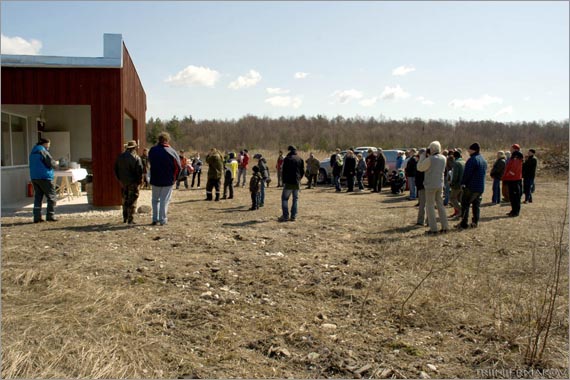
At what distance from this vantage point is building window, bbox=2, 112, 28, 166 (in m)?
13.2

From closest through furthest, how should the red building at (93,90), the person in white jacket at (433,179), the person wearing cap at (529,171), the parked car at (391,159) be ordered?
the person in white jacket at (433,179)
the red building at (93,90)
the person wearing cap at (529,171)
the parked car at (391,159)

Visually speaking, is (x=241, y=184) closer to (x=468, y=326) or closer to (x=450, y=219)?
(x=450, y=219)

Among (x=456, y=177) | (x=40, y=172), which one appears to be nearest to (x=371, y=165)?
(x=456, y=177)

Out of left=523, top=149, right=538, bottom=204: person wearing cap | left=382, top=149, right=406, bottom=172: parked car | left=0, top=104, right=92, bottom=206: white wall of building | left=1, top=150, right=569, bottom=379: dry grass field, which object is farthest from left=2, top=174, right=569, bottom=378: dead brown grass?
left=382, top=149, right=406, bottom=172: parked car

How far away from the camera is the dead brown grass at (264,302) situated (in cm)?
409

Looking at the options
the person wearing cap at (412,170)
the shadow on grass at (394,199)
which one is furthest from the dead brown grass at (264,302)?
the shadow on grass at (394,199)

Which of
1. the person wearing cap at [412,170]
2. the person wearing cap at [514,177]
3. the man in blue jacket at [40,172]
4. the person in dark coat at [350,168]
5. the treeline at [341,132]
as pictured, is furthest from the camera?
Result: the treeline at [341,132]

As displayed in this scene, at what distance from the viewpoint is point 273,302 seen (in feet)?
18.3

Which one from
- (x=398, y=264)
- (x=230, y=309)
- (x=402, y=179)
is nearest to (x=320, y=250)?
(x=398, y=264)

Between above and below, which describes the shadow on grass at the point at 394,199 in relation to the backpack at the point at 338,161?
below

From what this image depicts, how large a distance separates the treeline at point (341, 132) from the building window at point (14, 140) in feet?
154

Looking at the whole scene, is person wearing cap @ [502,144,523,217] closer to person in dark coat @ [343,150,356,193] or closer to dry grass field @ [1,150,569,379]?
dry grass field @ [1,150,569,379]

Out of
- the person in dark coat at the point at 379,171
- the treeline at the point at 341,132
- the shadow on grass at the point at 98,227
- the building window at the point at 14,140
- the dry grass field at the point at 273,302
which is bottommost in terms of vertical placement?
the dry grass field at the point at 273,302

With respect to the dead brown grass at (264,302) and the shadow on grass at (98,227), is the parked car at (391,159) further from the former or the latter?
the shadow on grass at (98,227)
